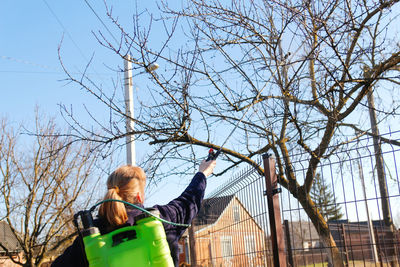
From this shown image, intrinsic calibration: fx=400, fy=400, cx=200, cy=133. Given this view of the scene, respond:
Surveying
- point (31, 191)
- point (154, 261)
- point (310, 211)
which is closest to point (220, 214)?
point (310, 211)

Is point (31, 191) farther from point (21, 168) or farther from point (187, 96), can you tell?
point (187, 96)

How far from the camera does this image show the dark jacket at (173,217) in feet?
7.22

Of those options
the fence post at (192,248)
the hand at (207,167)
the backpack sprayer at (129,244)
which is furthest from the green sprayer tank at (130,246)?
the fence post at (192,248)

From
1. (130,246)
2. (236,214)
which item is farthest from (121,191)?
(236,214)

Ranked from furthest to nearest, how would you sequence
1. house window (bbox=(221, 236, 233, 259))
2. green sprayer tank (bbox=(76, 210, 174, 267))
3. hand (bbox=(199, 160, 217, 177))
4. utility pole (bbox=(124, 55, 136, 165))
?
utility pole (bbox=(124, 55, 136, 165))
house window (bbox=(221, 236, 233, 259))
hand (bbox=(199, 160, 217, 177))
green sprayer tank (bbox=(76, 210, 174, 267))

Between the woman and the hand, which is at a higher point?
the hand

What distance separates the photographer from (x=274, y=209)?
4.33 m

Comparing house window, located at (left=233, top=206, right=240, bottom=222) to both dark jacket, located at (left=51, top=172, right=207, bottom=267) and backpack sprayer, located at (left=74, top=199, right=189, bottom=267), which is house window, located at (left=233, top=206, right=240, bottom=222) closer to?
dark jacket, located at (left=51, top=172, right=207, bottom=267)

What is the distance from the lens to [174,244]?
248 centimetres

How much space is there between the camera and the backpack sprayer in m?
1.93

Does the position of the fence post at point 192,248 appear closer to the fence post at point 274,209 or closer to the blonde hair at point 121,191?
the fence post at point 274,209

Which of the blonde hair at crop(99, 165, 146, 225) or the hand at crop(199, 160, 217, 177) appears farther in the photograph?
the hand at crop(199, 160, 217, 177)

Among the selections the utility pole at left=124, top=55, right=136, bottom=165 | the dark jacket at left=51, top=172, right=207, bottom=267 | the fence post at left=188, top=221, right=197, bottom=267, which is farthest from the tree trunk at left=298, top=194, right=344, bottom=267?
the dark jacket at left=51, top=172, right=207, bottom=267

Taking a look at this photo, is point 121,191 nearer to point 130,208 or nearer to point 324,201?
point 130,208
